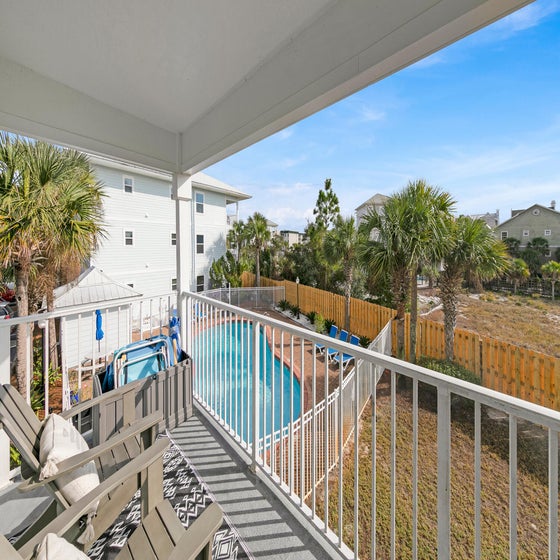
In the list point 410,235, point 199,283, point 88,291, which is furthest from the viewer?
point 199,283

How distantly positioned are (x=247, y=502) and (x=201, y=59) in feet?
9.83

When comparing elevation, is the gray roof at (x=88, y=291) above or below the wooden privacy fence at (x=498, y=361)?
above

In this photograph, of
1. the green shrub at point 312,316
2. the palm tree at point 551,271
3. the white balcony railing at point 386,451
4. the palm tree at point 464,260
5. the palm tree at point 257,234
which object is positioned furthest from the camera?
the palm tree at point 257,234

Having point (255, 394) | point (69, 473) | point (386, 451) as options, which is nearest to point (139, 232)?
point (386, 451)

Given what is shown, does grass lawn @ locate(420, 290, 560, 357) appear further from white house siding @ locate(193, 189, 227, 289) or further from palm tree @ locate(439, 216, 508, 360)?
white house siding @ locate(193, 189, 227, 289)

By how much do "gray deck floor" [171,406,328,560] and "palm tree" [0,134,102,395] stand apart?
2.95 meters

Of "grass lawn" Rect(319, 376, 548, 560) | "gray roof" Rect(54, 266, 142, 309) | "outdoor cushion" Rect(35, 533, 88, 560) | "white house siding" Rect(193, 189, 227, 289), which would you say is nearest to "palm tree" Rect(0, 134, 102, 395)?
"gray roof" Rect(54, 266, 142, 309)

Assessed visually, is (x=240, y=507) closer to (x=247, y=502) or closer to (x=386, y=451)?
(x=247, y=502)

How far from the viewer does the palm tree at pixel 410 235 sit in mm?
7211

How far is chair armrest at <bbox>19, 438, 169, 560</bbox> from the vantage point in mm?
900

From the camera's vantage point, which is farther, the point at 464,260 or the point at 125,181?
the point at 125,181

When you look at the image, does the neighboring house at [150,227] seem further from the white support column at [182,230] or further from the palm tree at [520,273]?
the palm tree at [520,273]

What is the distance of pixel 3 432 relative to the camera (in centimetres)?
195

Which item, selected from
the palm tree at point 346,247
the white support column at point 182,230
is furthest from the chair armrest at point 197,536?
the palm tree at point 346,247
